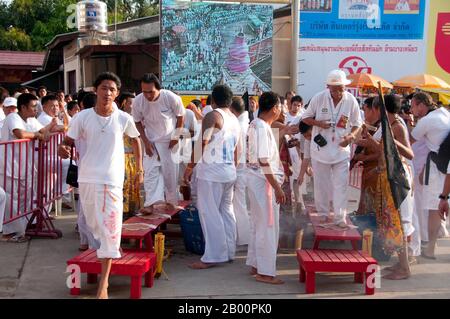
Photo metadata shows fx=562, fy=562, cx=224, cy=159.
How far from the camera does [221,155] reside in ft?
20.3

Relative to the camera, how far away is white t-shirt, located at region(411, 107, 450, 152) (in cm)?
660

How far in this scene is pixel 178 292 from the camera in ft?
17.8

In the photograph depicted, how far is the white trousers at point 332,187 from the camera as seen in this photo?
20.8 ft

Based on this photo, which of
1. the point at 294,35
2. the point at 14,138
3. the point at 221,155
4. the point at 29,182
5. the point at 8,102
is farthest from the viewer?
the point at 294,35

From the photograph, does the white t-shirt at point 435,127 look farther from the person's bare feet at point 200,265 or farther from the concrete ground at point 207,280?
the person's bare feet at point 200,265

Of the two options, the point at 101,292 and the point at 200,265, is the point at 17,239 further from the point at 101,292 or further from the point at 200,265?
the point at 101,292

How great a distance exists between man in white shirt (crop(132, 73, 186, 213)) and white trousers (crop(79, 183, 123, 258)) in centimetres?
187

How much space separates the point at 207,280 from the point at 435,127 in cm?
323

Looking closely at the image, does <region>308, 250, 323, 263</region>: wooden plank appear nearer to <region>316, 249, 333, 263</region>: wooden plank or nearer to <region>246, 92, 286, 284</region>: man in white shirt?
<region>316, 249, 333, 263</region>: wooden plank

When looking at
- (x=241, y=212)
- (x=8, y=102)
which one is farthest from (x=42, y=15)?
(x=241, y=212)

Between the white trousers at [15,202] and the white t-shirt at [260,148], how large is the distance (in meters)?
3.43

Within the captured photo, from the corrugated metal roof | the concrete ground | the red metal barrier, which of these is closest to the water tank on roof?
the corrugated metal roof

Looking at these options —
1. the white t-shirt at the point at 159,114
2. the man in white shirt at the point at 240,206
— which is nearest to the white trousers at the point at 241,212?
the man in white shirt at the point at 240,206
